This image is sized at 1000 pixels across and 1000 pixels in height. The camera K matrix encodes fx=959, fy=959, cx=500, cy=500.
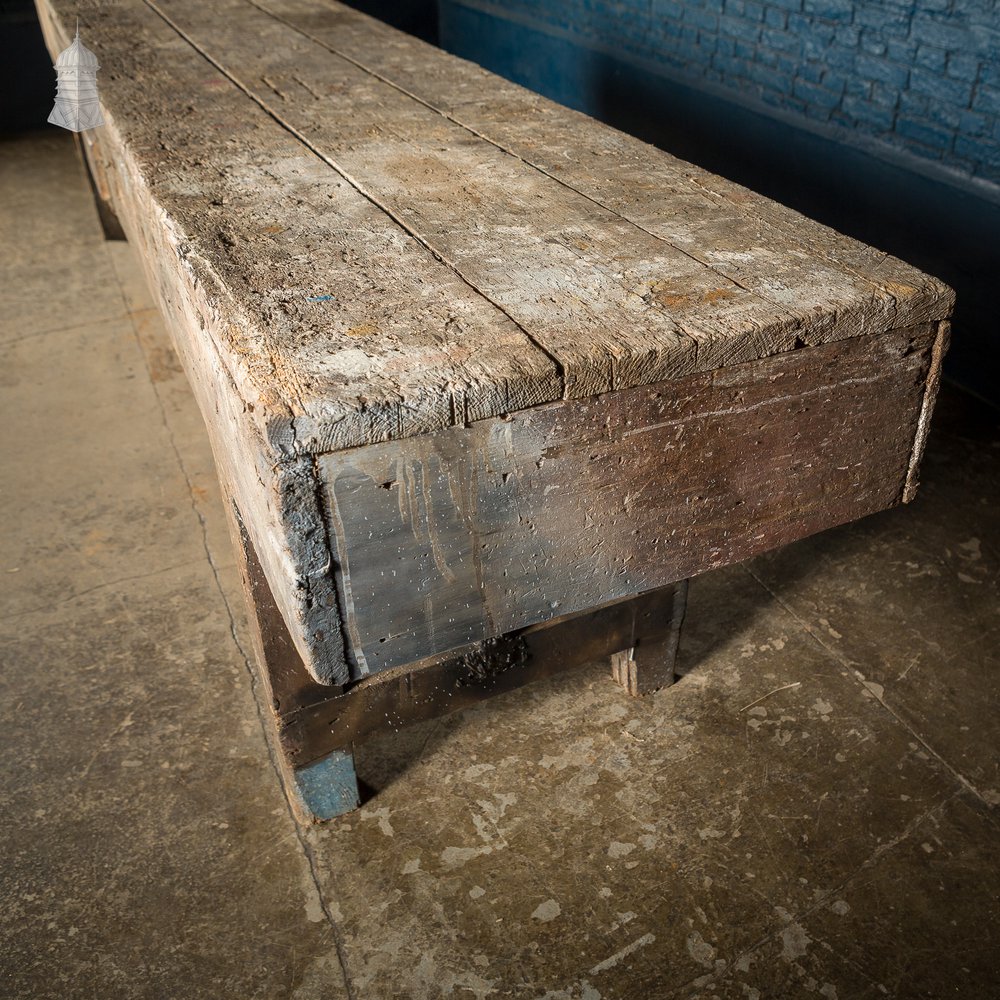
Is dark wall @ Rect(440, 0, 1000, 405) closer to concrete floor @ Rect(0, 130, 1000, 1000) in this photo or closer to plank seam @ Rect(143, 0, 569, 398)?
concrete floor @ Rect(0, 130, 1000, 1000)

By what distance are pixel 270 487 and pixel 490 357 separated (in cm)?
31

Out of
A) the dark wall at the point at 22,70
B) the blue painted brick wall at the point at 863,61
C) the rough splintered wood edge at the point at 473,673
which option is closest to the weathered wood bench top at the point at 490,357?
the rough splintered wood edge at the point at 473,673

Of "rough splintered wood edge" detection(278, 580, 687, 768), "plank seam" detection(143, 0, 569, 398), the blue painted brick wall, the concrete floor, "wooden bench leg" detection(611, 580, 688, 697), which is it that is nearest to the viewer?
"plank seam" detection(143, 0, 569, 398)

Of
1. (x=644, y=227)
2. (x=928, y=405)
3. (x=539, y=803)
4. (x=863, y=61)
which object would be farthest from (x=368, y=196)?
(x=863, y=61)

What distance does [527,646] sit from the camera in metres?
1.75

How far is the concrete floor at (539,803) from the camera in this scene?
59.1 inches

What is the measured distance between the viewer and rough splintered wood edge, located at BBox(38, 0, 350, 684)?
3.60 ft

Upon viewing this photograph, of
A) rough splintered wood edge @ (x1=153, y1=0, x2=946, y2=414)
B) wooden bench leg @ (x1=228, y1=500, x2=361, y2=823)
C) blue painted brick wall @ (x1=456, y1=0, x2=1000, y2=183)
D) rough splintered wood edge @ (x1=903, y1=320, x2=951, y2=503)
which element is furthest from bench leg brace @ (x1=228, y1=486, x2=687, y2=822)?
blue painted brick wall @ (x1=456, y1=0, x2=1000, y2=183)

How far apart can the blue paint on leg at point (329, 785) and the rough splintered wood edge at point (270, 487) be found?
465 millimetres

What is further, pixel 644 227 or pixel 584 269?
pixel 644 227

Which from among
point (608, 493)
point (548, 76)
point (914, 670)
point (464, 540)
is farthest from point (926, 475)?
point (548, 76)

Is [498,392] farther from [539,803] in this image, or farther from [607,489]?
[539,803]

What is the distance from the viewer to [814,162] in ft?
11.1

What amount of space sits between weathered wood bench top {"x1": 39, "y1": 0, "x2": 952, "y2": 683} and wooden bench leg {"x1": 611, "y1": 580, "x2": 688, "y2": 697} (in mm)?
427
